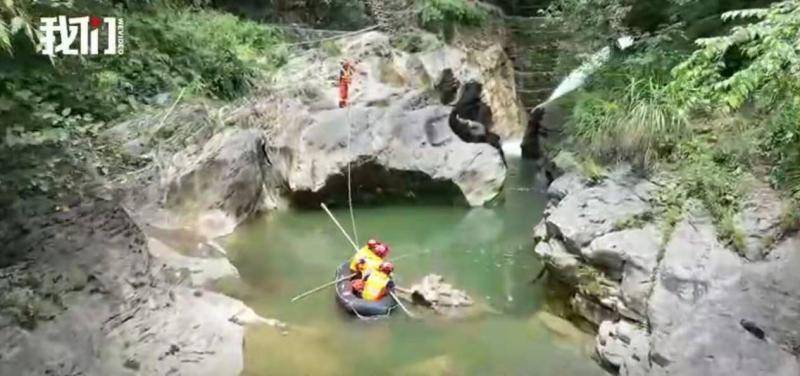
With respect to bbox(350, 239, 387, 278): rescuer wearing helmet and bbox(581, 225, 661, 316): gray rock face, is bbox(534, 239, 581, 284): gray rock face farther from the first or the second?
bbox(350, 239, 387, 278): rescuer wearing helmet

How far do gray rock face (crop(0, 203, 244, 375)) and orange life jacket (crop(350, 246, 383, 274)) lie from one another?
1407 millimetres

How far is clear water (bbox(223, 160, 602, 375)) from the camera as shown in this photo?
20.0 ft

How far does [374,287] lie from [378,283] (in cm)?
6

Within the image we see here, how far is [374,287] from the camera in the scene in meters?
7.11

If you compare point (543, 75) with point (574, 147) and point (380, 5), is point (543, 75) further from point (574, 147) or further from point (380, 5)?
point (574, 147)

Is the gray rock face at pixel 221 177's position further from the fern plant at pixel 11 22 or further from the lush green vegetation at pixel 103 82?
the fern plant at pixel 11 22

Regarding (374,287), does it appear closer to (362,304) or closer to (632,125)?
(362,304)

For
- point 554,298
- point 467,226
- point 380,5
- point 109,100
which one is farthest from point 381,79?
point 554,298

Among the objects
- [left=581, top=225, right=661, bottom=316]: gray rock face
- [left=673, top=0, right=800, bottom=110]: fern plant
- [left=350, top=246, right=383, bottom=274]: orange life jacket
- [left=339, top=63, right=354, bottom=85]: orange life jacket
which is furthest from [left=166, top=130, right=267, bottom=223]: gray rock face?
[left=673, top=0, right=800, bottom=110]: fern plant

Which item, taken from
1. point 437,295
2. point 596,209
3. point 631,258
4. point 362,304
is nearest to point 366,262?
point 362,304

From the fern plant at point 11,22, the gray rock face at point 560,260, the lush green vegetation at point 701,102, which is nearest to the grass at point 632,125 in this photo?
the lush green vegetation at point 701,102

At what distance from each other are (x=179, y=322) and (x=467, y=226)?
17.2 ft

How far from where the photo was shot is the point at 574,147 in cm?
909

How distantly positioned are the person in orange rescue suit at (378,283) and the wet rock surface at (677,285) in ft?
5.50
